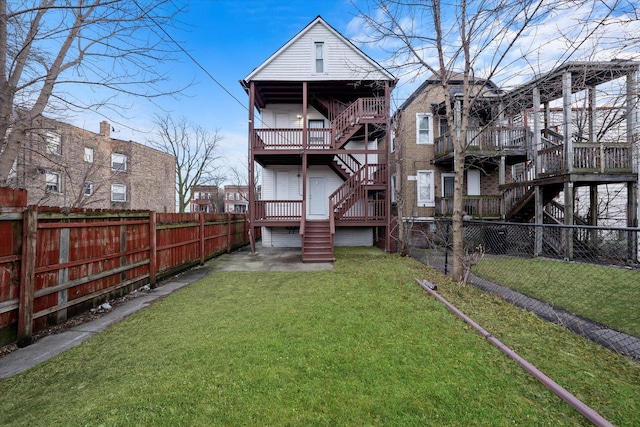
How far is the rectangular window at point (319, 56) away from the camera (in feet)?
39.9

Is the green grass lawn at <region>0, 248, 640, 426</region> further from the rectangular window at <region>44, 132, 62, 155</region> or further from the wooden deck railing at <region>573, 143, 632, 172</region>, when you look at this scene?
the wooden deck railing at <region>573, 143, 632, 172</region>

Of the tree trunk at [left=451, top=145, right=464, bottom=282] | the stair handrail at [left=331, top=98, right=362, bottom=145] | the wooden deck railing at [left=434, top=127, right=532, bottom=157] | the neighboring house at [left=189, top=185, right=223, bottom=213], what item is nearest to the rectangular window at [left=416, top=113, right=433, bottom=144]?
the wooden deck railing at [left=434, top=127, right=532, bottom=157]

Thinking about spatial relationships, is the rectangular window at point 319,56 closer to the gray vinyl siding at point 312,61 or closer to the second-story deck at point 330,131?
the gray vinyl siding at point 312,61

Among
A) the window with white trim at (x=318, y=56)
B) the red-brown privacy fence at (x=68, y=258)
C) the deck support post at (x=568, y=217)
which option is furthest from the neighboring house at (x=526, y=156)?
the red-brown privacy fence at (x=68, y=258)

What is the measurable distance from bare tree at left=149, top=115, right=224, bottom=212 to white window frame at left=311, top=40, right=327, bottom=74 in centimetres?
2134

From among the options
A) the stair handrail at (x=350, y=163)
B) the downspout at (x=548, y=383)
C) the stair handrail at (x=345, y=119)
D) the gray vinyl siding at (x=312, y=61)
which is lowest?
the downspout at (x=548, y=383)

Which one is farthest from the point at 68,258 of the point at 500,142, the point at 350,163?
the point at 500,142

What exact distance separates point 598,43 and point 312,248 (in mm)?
8442

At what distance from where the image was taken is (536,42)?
5.23 m

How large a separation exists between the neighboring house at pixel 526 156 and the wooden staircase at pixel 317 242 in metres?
3.12

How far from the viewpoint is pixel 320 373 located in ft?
8.96

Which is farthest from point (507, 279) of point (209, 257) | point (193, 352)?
point (209, 257)

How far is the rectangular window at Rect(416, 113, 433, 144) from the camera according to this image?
14.1 metres

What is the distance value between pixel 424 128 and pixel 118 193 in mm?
26431
